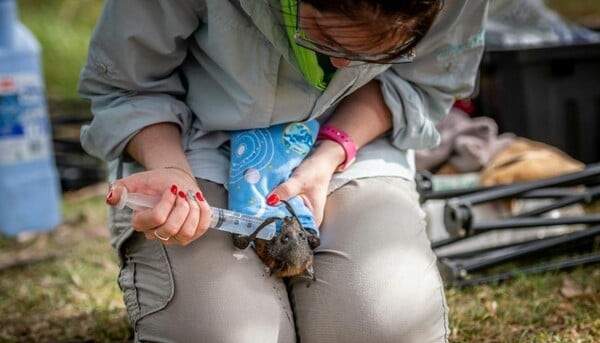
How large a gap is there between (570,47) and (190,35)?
5.25 feet

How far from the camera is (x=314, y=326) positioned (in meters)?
1.33

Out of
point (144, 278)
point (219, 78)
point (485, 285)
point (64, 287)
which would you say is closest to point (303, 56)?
point (219, 78)

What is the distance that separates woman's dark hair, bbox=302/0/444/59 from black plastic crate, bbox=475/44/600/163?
5.51 feet

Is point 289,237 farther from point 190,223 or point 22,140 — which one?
point 22,140

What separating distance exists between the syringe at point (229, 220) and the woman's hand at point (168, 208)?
14 mm

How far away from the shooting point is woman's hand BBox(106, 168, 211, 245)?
46.8 inches

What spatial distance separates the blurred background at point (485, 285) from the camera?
1743mm

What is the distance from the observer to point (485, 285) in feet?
6.32

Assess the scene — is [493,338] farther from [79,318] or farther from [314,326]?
[79,318]

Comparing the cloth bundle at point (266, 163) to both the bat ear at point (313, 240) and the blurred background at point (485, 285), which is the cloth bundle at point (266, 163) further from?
the blurred background at point (485, 285)

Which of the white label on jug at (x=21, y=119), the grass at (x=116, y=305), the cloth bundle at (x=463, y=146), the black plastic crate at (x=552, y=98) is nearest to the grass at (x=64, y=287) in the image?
the grass at (x=116, y=305)

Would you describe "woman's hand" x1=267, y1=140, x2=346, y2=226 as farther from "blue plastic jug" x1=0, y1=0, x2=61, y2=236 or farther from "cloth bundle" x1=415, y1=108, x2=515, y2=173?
"blue plastic jug" x1=0, y1=0, x2=61, y2=236

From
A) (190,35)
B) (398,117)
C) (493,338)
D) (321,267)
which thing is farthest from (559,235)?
(190,35)

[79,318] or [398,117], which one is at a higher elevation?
[398,117]
